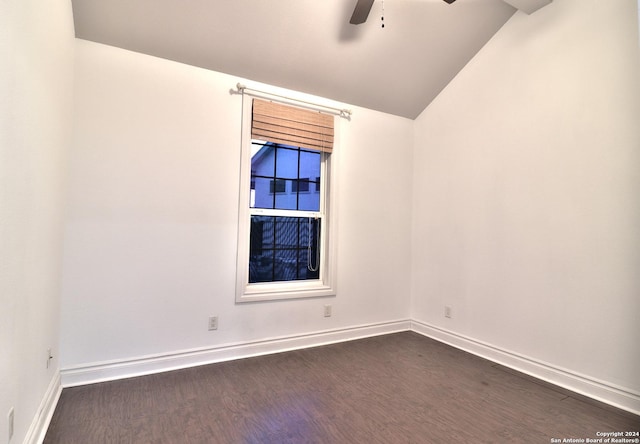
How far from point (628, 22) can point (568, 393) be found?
8.43 ft

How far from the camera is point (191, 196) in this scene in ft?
8.88

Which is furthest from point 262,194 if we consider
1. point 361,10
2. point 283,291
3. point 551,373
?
point 551,373

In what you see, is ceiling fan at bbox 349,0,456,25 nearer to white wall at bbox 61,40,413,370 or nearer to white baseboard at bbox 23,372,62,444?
white wall at bbox 61,40,413,370

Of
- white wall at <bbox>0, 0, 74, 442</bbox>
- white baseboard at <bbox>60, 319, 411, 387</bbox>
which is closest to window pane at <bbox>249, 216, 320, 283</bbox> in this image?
white baseboard at <bbox>60, 319, 411, 387</bbox>

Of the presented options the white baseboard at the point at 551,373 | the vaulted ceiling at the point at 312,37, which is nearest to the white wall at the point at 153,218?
the vaulted ceiling at the point at 312,37

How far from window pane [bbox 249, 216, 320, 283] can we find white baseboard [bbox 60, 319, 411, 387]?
1.94ft

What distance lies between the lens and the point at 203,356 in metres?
2.72

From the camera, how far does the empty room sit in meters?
1.89

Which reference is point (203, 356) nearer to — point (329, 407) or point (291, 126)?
point (329, 407)

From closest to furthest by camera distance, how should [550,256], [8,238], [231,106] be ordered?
[8,238], [550,256], [231,106]

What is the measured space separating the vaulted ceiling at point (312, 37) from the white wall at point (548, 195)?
378 millimetres

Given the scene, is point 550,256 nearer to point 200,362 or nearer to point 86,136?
point 200,362

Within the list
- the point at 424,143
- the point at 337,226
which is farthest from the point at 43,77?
the point at 424,143

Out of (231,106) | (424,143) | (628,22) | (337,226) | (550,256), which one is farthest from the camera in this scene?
(424,143)
